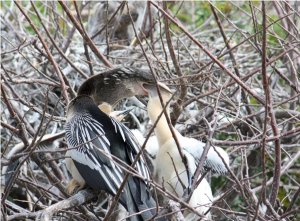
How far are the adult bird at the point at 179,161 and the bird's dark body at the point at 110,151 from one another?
0.17m

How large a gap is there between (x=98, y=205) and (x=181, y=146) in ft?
2.97

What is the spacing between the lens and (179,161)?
3.08m

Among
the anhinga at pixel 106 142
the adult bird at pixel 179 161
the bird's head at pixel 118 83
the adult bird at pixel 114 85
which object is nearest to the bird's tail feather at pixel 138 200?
the anhinga at pixel 106 142

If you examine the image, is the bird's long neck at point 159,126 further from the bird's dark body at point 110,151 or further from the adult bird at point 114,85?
the bird's dark body at point 110,151

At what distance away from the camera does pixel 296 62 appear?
397cm

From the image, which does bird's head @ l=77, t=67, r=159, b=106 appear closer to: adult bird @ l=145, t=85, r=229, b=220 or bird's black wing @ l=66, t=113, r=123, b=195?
adult bird @ l=145, t=85, r=229, b=220

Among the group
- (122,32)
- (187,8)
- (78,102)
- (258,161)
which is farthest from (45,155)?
(187,8)

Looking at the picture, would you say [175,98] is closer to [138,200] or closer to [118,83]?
[118,83]

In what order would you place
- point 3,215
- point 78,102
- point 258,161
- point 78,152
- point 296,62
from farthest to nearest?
point 258,161, point 296,62, point 78,102, point 78,152, point 3,215

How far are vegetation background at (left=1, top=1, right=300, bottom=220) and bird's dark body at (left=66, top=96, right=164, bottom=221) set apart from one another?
4.0 inches

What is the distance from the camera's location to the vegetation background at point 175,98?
9.21 feet

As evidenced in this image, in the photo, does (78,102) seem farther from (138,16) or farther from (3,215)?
(138,16)

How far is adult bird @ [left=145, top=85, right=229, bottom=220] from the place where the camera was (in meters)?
2.96

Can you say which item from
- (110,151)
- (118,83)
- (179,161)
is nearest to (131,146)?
(110,151)
